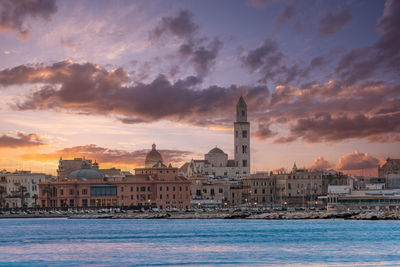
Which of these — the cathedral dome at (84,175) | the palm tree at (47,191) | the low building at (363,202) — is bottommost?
the low building at (363,202)

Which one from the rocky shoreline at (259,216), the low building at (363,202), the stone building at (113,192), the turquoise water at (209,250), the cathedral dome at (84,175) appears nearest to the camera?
the turquoise water at (209,250)

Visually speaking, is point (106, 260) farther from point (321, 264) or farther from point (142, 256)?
point (321, 264)

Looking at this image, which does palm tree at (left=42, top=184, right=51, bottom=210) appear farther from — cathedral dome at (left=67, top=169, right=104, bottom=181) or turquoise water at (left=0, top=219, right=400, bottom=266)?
turquoise water at (left=0, top=219, right=400, bottom=266)

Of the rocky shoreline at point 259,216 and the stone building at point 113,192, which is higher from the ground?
the stone building at point 113,192

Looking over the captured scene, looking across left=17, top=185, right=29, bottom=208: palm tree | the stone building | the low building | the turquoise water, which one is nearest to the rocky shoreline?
the stone building

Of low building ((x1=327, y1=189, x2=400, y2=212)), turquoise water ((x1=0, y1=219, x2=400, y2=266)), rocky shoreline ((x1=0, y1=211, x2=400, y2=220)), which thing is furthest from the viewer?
low building ((x1=327, y1=189, x2=400, y2=212))

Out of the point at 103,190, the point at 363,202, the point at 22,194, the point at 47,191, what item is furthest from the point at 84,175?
the point at 363,202

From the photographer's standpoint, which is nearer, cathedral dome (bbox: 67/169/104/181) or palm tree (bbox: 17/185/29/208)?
cathedral dome (bbox: 67/169/104/181)

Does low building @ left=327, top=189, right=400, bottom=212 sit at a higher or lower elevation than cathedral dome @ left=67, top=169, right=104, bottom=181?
lower

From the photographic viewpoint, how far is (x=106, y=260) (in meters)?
59.5

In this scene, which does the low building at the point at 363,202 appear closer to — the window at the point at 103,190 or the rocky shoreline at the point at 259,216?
the rocky shoreline at the point at 259,216

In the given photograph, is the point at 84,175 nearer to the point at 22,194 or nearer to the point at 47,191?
the point at 47,191

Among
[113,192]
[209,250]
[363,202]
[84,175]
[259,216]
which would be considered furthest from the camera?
[84,175]

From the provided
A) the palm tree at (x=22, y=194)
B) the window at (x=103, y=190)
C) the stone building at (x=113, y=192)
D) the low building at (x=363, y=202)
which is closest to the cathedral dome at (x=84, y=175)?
the stone building at (x=113, y=192)
